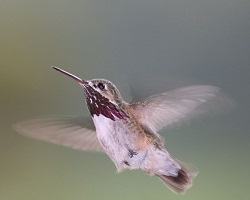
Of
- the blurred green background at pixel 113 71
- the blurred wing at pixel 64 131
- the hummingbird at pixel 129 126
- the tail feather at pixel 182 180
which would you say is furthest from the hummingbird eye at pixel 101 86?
the blurred green background at pixel 113 71

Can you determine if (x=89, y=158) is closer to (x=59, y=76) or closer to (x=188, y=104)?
(x=59, y=76)

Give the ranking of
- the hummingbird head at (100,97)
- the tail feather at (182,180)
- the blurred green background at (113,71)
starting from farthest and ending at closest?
the blurred green background at (113,71)
the tail feather at (182,180)
the hummingbird head at (100,97)

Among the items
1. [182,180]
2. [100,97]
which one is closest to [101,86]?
[100,97]

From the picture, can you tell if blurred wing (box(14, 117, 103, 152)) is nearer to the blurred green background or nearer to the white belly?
the white belly

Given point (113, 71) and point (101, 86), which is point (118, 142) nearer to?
point (101, 86)

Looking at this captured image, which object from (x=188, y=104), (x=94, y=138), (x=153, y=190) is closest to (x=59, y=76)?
(x=153, y=190)

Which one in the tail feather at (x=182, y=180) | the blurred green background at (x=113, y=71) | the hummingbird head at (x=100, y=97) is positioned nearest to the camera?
the hummingbird head at (x=100, y=97)

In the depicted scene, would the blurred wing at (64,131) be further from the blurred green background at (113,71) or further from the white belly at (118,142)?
the blurred green background at (113,71)
